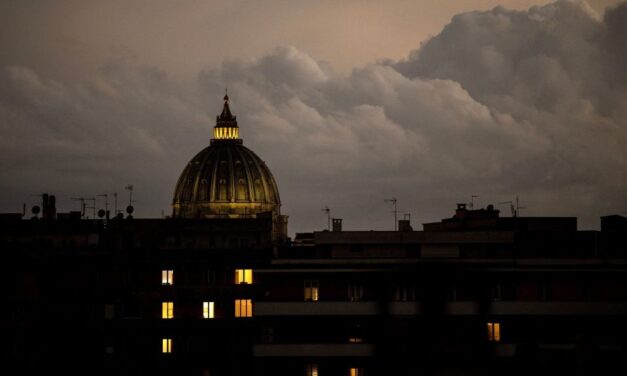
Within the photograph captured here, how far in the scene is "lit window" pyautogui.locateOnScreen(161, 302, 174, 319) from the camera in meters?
56.8

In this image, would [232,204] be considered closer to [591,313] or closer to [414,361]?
[591,313]

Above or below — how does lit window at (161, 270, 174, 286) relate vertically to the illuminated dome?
below

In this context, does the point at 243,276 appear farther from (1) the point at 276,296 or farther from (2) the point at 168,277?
(1) the point at 276,296

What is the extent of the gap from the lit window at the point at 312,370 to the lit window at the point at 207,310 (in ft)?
36.9

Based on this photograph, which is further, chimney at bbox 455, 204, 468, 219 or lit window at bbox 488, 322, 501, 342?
chimney at bbox 455, 204, 468, 219

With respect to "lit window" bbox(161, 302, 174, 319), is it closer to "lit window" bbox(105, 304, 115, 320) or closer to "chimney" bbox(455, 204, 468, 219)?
"lit window" bbox(105, 304, 115, 320)

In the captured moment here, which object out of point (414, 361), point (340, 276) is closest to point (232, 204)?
point (340, 276)

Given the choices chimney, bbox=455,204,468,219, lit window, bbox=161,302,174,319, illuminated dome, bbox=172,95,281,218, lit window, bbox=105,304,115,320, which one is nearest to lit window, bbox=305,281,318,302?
lit window, bbox=161,302,174,319

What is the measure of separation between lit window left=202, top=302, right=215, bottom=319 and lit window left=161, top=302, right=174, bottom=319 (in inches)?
58.0

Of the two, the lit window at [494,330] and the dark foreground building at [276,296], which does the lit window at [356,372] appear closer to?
the dark foreground building at [276,296]

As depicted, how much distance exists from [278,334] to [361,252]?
6343 mm

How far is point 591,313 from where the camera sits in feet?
153

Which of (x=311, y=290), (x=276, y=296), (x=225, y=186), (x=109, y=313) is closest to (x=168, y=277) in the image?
(x=109, y=313)

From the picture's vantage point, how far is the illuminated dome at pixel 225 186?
169500 millimetres
